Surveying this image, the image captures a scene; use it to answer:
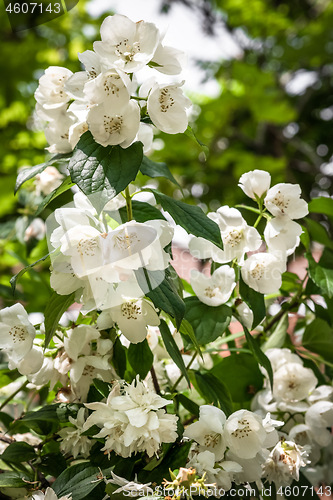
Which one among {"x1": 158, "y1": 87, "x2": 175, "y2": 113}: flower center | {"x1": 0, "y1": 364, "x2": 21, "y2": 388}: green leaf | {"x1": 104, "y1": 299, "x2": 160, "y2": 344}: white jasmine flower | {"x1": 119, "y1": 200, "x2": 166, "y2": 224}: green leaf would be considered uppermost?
{"x1": 158, "y1": 87, "x2": 175, "y2": 113}: flower center

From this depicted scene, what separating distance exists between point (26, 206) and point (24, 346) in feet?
1.65

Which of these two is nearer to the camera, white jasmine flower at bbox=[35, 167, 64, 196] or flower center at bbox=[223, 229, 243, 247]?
flower center at bbox=[223, 229, 243, 247]

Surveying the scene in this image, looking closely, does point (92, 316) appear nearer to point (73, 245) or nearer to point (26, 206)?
point (73, 245)

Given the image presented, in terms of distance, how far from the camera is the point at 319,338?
0.63 meters

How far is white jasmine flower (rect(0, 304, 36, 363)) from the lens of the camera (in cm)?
42

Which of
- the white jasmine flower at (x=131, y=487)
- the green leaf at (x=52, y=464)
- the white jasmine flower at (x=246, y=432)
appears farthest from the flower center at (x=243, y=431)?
the green leaf at (x=52, y=464)

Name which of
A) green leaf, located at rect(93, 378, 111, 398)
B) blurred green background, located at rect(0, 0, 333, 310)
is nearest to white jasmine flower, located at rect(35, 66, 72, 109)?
green leaf, located at rect(93, 378, 111, 398)

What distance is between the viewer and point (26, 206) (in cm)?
86

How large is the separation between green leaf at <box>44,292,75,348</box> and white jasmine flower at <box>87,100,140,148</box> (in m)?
0.16

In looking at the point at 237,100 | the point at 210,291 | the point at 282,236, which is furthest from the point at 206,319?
the point at 237,100

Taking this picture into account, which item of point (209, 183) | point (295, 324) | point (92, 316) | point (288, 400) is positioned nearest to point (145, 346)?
point (92, 316)

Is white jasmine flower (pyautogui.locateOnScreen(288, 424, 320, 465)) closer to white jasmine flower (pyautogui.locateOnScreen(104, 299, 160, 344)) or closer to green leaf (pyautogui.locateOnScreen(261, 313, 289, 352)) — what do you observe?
green leaf (pyautogui.locateOnScreen(261, 313, 289, 352))

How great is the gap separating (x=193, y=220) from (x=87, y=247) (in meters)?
0.12

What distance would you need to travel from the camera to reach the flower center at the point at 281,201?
484 mm
